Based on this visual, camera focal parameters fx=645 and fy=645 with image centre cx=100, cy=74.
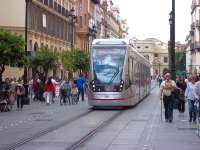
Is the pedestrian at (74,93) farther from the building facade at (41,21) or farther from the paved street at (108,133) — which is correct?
the paved street at (108,133)

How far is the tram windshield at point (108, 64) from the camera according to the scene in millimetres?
33594

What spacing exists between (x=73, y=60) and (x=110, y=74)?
122 ft

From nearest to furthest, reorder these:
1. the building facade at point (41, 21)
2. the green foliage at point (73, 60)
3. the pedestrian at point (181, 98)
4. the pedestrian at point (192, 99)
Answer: the pedestrian at point (192, 99) < the pedestrian at point (181, 98) < the building facade at point (41, 21) < the green foliage at point (73, 60)

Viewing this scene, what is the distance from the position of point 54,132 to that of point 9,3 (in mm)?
43535

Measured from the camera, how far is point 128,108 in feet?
118

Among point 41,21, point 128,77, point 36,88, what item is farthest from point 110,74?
point 41,21

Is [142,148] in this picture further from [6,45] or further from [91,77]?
[6,45]

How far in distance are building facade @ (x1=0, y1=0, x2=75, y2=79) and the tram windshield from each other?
18048 millimetres

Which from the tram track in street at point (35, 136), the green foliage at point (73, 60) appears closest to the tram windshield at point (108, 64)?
the tram track in street at point (35, 136)

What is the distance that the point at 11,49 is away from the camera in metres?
37.1

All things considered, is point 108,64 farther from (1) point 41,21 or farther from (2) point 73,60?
(2) point 73,60

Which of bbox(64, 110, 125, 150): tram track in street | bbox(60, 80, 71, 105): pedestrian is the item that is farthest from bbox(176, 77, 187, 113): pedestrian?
bbox(60, 80, 71, 105): pedestrian

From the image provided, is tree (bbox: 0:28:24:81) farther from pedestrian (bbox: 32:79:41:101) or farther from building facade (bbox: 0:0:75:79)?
building facade (bbox: 0:0:75:79)

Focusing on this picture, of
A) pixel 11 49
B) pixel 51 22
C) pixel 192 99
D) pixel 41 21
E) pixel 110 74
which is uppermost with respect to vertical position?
pixel 51 22
